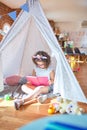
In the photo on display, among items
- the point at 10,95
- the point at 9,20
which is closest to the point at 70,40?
the point at 9,20

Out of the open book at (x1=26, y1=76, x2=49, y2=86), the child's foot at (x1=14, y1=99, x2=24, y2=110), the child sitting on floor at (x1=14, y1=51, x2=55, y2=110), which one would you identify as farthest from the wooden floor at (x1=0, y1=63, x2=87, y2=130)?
the open book at (x1=26, y1=76, x2=49, y2=86)

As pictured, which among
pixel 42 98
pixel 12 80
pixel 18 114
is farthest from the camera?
pixel 12 80

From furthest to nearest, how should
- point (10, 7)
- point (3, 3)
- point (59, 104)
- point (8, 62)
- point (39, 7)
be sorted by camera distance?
point (10, 7), point (3, 3), point (8, 62), point (39, 7), point (59, 104)

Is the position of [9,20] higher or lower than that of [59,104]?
higher

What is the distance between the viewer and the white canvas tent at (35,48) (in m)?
2.24

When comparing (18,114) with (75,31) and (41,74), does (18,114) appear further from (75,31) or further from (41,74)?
(75,31)

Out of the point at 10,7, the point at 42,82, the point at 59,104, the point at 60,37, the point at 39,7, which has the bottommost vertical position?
the point at 59,104

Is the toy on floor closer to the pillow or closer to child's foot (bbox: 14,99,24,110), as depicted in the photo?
child's foot (bbox: 14,99,24,110)

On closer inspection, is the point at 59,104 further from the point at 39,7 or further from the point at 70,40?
the point at 70,40

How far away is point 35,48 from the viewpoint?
297 centimetres

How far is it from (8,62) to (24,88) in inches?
23.8

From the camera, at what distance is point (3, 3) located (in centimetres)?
516

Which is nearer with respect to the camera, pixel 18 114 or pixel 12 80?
pixel 18 114

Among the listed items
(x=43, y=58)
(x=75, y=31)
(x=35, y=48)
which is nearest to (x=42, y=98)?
(x=43, y=58)
